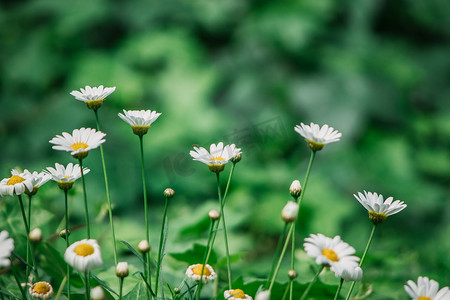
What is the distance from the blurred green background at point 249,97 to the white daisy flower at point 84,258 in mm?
972

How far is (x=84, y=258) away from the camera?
26 cm

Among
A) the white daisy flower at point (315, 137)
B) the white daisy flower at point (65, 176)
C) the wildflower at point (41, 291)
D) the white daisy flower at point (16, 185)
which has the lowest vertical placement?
the wildflower at point (41, 291)

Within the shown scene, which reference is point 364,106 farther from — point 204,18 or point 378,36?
point 204,18

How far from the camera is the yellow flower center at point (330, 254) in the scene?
0.29m

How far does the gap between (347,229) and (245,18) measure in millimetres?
1023

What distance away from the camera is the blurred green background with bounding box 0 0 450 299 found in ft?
4.55

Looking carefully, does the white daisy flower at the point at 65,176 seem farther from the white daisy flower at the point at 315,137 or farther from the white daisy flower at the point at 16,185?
the white daisy flower at the point at 315,137

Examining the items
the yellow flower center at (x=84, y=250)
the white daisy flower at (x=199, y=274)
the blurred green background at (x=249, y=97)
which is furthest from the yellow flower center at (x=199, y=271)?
the blurred green background at (x=249, y=97)

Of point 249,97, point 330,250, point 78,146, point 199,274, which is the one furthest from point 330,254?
point 249,97

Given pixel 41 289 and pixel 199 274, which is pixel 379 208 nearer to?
pixel 199 274

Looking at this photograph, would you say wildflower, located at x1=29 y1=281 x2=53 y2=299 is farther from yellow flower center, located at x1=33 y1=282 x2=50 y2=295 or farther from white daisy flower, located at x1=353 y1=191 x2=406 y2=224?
white daisy flower, located at x1=353 y1=191 x2=406 y2=224

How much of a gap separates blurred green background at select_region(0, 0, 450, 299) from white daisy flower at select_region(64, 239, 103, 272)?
97 cm

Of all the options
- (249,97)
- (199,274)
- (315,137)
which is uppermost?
(315,137)

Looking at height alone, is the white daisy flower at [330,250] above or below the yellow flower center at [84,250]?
below
